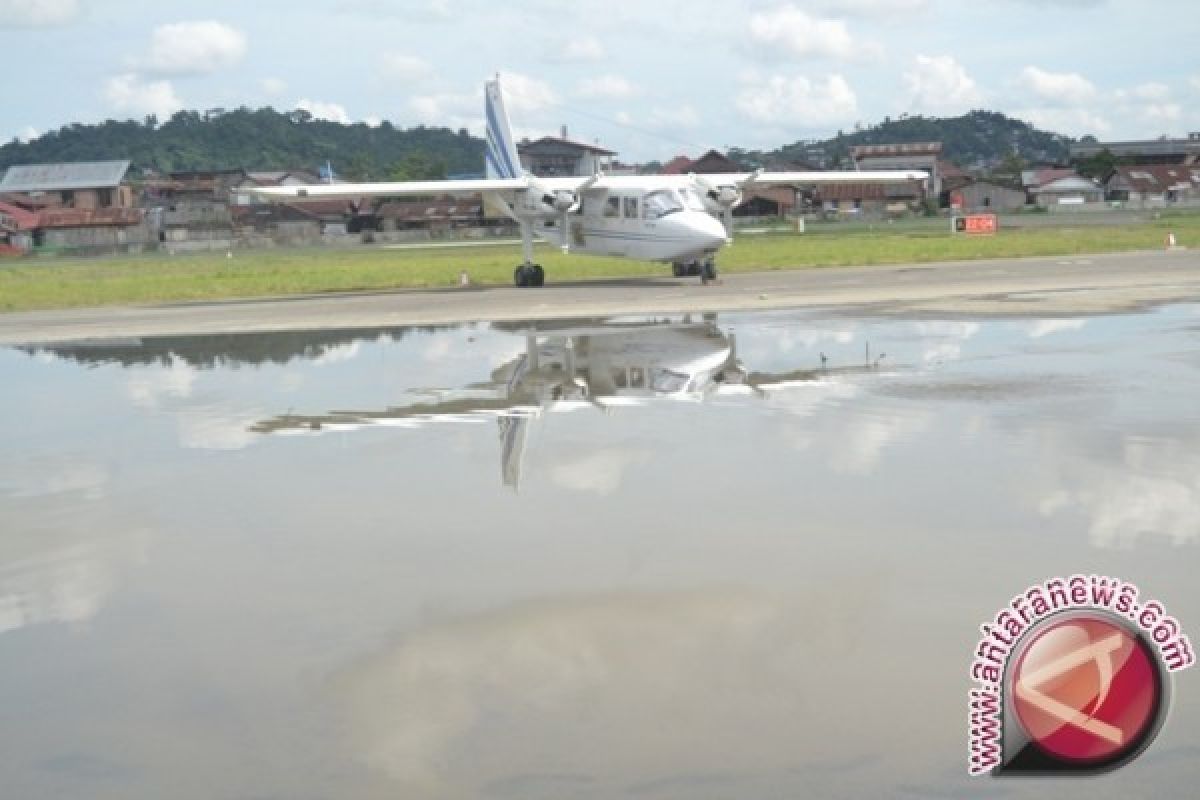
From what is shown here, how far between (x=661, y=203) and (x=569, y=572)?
2474 cm

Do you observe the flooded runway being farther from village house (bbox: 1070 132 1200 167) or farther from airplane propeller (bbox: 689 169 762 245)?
village house (bbox: 1070 132 1200 167)

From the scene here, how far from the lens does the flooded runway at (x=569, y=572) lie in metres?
5.39

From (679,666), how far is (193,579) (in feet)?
10.8

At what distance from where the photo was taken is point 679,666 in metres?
6.26

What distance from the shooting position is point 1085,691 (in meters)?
4.28

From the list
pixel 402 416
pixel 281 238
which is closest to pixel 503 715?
pixel 402 416

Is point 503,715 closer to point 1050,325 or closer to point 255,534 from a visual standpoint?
point 255,534

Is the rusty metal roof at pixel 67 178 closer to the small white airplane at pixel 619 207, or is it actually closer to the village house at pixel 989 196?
the village house at pixel 989 196

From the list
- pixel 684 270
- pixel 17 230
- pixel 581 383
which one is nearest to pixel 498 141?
pixel 684 270

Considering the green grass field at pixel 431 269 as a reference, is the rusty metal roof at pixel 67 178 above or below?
above

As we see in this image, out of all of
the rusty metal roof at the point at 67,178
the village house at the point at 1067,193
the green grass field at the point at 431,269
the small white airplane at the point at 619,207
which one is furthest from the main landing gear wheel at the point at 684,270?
the rusty metal roof at the point at 67,178

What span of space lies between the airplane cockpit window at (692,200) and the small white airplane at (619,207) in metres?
0.03

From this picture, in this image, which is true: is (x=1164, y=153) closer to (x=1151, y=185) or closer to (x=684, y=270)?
(x=1151, y=185)

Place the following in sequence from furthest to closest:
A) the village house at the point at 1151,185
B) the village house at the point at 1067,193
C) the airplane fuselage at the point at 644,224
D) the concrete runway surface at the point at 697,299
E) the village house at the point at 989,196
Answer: the village house at the point at 1067,193 < the village house at the point at 1151,185 < the village house at the point at 989,196 < the airplane fuselage at the point at 644,224 < the concrete runway surface at the point at 697,299
